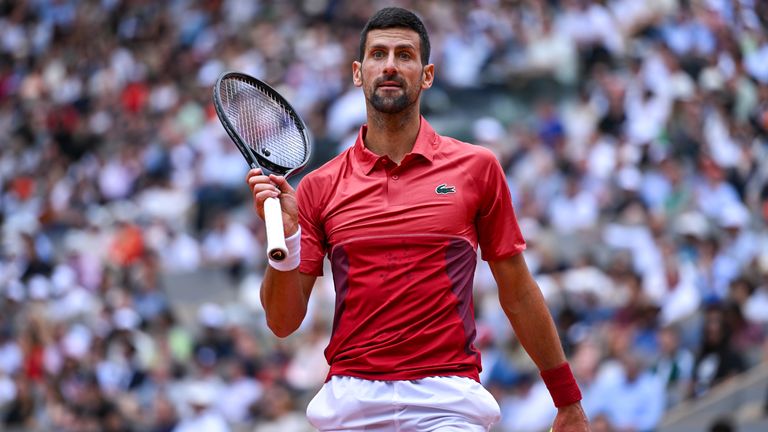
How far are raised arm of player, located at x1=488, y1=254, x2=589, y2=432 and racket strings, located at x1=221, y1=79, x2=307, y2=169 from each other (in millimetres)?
845

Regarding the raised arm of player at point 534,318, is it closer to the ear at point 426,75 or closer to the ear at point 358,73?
the ear at point 426,75

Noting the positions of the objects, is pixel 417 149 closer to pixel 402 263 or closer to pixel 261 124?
pixel 402 263

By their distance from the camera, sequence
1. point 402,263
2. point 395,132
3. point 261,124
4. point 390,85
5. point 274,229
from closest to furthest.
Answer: point 274,229 < point 402,263 < point 390,85 < point 395,132 < point 261,124

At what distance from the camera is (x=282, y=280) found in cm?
454

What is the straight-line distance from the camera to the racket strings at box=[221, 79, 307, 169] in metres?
4.87

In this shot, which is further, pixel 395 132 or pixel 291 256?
pixel 395 132

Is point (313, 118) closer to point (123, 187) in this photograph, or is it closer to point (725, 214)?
point (123, 187)

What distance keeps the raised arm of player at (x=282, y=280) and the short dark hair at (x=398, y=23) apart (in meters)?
0.62

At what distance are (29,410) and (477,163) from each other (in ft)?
36.1

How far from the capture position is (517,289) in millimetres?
4734

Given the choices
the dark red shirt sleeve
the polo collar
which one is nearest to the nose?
the polo collar

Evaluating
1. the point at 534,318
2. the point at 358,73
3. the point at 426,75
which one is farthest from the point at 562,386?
the point at 358,73

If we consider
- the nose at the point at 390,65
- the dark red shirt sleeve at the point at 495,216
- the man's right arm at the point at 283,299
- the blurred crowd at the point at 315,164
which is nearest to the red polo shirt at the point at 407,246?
the dark red shirt sleeve at the point at 495,216

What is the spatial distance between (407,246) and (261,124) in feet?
2.76
